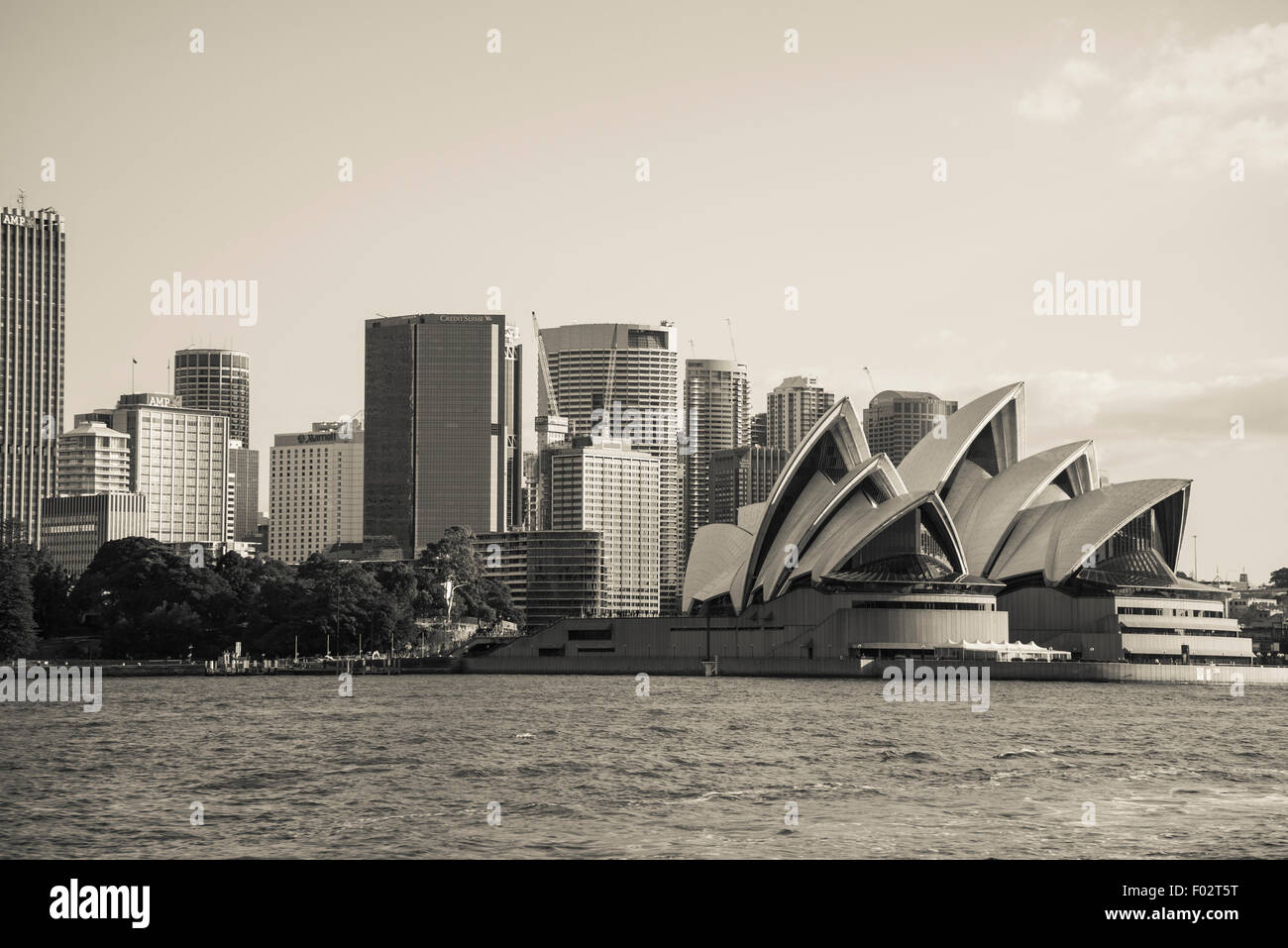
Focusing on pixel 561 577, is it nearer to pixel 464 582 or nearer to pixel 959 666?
pixel 464 582

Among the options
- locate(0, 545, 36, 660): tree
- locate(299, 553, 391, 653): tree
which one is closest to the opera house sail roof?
locate(299, 553, 391, 653): tree

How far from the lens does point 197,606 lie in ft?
412

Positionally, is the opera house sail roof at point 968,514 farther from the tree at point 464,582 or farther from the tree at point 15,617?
the tree at point 15,617

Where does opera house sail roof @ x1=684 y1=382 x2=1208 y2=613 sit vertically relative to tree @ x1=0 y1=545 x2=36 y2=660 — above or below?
above

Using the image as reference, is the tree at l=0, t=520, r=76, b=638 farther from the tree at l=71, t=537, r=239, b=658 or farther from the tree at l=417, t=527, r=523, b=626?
the tree at l=417, t=527, r=523, b=626

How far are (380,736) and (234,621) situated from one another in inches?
3029

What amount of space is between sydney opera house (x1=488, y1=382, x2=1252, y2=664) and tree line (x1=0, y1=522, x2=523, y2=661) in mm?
32352

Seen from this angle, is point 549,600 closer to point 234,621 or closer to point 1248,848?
point 234,621

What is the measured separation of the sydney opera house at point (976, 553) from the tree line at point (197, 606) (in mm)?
32352

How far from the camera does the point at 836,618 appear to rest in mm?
106188

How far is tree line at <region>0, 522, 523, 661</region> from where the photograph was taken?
393 feet

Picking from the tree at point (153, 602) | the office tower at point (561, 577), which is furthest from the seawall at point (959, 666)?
the office tower at point (561, 577)

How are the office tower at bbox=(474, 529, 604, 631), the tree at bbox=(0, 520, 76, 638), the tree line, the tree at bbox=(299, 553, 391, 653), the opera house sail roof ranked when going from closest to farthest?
1. the opera house sail roof
2. the tree line
3. the tree at bbox=(299, 553, 391, 653)
4. the tree at bbox=(0, 520, 76, 638)
5. the office tower at bbox=(474, 529, 604, 631)

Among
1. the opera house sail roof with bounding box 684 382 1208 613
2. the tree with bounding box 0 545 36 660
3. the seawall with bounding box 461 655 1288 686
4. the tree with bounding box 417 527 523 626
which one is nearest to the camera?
the seawall with bounding box 461 655 1288 686
